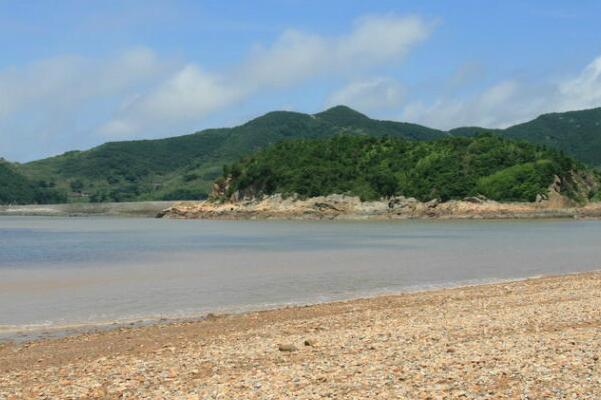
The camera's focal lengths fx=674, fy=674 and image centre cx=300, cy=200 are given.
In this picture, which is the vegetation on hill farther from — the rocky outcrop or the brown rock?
the brown rock

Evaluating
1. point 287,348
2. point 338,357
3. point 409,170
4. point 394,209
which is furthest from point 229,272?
point 409,170

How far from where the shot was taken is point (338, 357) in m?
12.0

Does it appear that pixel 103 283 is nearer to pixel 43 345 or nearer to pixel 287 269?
Result: pixel 287 269

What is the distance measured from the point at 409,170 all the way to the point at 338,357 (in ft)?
401

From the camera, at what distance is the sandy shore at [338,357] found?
963 cm

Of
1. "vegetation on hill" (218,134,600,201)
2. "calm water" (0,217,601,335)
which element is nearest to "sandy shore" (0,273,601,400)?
"calm water" (0,217,601,335)

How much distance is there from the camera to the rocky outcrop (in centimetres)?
11538

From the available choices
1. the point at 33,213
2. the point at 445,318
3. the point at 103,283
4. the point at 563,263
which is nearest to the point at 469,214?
the point at 563,263

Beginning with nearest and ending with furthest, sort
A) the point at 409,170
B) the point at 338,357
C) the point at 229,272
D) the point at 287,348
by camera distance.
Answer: the point at 338,357, the point at 287,348, the point at 229,272, the point at 409,170

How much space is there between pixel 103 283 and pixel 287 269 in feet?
32.4

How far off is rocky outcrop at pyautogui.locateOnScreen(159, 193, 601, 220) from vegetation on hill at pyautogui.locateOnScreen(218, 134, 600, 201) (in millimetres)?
1557

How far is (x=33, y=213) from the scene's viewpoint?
642 ft

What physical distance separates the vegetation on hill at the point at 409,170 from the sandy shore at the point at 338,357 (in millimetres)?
104274

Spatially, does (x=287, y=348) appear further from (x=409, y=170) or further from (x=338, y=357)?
(x=409, y=170)
